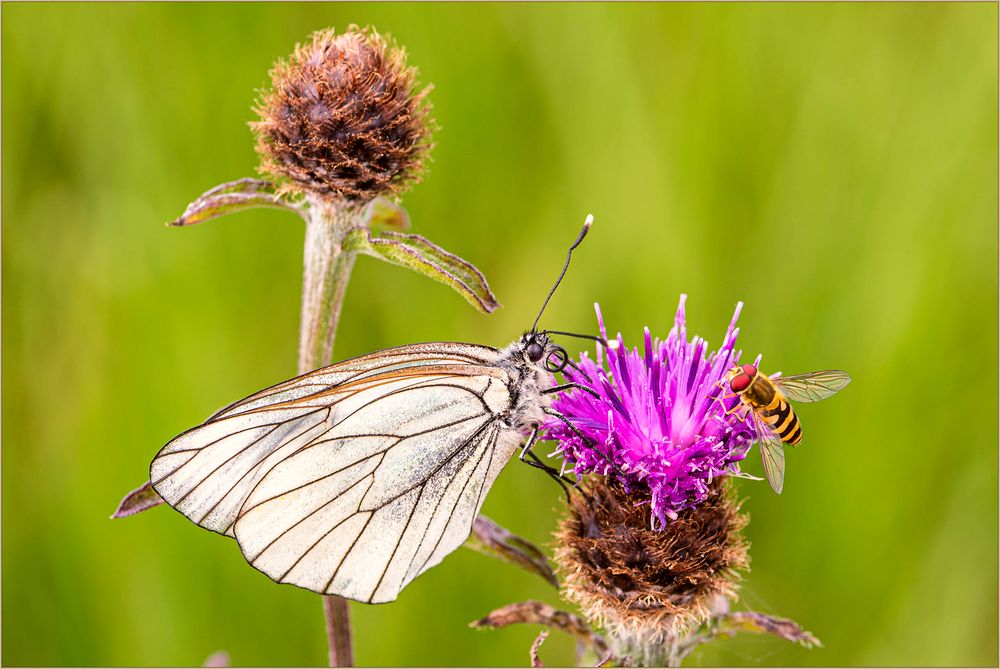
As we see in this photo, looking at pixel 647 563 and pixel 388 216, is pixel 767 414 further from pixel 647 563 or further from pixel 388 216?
pixel 388 216

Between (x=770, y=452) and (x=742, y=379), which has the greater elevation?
(x=742, y=379)

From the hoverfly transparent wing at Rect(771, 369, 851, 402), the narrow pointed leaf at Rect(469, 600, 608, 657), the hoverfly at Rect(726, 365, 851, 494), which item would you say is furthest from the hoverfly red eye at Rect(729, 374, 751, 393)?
the narrow pointed leaf at Rect(469, 600, 608, 657)

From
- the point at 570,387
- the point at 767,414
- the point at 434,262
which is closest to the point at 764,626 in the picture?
the point at 767,414

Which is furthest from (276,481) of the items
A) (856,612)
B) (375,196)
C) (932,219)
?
(932,219)

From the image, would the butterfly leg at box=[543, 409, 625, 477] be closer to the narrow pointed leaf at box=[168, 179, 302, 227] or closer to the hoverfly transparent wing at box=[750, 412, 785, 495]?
the hoverfly transparent wing at box=[750, 412, 785, 495]

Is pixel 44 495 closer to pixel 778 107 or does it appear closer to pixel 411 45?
pixel 411 45

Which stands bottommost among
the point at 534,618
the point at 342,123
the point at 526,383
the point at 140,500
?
the point at 534,618

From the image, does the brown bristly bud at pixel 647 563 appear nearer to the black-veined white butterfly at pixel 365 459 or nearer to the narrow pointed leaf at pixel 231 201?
the black-veined white butterfly at pixel 365 459
